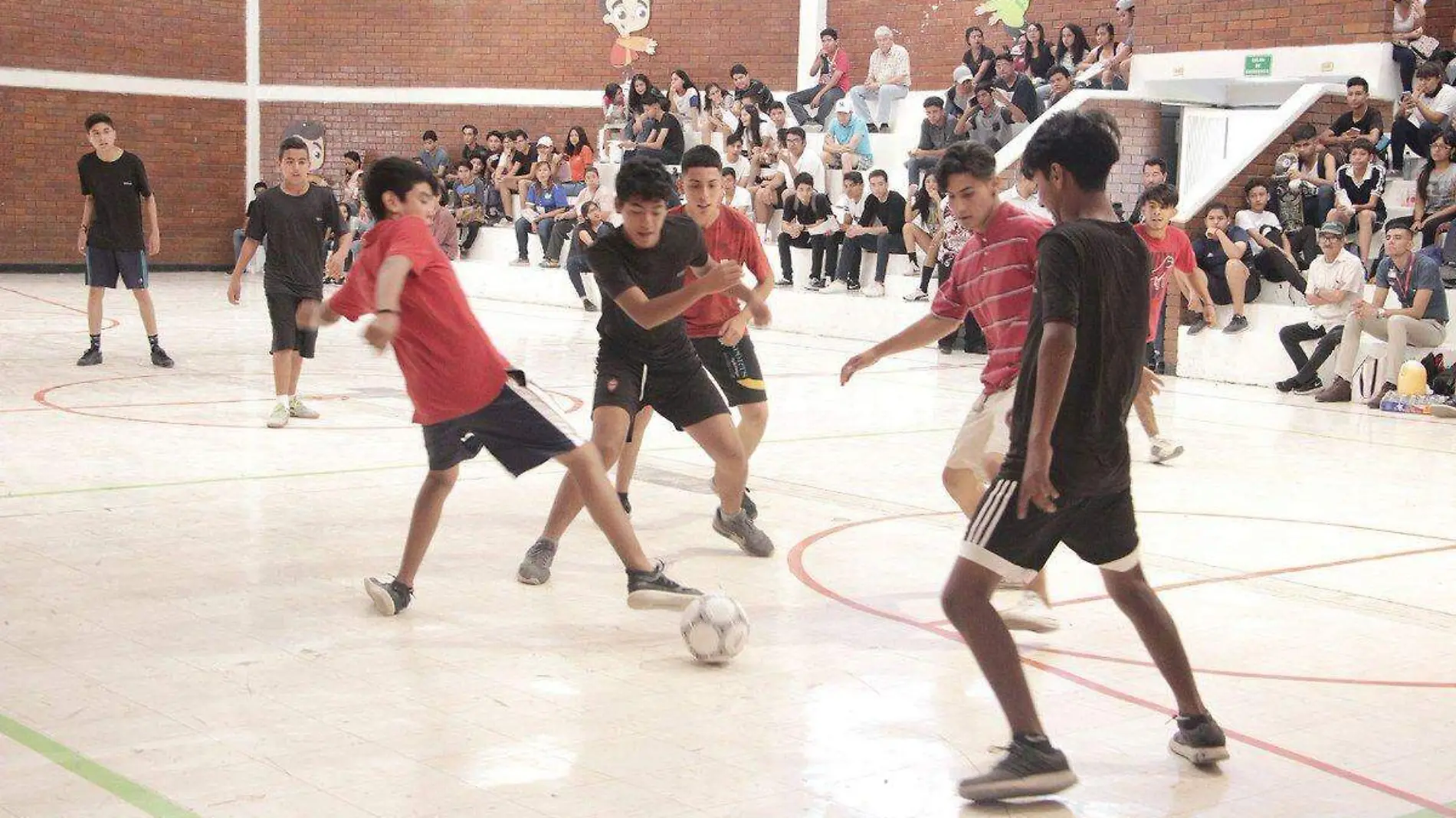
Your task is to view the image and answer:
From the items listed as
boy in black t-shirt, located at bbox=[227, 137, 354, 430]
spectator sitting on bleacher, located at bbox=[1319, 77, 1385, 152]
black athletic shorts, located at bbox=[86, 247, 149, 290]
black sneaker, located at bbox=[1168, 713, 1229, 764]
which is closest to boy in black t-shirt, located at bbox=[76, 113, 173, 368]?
black athletic shorts, located at bbox=[86, 247, 149, 290]

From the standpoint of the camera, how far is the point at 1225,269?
16.0m

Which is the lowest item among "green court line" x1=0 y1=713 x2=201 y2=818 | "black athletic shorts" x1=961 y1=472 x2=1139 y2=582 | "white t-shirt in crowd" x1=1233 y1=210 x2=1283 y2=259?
"green court line" x1=0 y1=713 x2=201 y2=818

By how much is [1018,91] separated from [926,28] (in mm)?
5564

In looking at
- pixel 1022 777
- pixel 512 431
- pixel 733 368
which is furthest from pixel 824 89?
pixel 1022 777

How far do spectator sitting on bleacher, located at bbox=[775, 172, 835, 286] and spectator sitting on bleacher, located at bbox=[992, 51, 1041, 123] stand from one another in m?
2.87

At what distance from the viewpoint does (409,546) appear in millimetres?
6145

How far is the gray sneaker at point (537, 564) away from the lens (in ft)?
21.8

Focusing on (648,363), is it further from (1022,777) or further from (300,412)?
(300,412)

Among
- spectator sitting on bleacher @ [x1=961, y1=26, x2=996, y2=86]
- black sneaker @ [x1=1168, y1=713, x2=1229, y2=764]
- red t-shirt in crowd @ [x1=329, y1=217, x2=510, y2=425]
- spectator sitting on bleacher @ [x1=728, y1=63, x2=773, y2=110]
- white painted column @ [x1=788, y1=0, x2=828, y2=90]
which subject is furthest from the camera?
white painted column @ [x1=788, y1=0, x2=828, y2=90]

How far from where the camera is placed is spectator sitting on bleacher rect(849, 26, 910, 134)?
24703mm

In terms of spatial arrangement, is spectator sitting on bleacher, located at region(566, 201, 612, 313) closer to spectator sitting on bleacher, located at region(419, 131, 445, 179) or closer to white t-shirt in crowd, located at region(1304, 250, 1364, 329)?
A: spectator sitting on bleacher, located at region(419, 131, 445, 179)

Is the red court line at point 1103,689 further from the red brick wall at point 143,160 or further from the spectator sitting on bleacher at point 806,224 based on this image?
the red brick wall at point 143,160

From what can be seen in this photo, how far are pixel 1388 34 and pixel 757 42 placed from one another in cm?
1228

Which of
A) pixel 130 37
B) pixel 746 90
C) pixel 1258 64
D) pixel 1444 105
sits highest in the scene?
pixel 130 37
